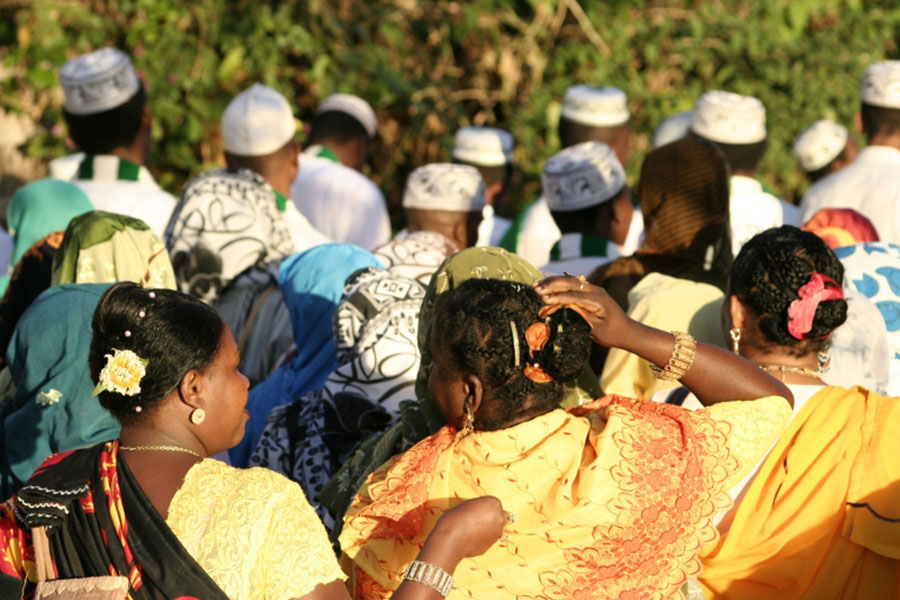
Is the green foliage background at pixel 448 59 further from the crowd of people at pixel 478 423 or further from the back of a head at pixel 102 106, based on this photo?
the crowd of people at pixel 478 423

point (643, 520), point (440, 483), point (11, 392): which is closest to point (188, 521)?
point (440, 483)

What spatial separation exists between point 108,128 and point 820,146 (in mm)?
4129

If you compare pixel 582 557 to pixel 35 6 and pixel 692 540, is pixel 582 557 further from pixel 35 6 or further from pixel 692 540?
pixel 35 6

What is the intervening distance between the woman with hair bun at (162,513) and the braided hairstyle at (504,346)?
249 mm

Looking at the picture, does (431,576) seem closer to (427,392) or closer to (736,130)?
(427,392)

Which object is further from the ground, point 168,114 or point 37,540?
point 37,540

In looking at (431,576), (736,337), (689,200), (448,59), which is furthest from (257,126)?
(448,59)

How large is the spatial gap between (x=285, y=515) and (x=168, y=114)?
6764 mm

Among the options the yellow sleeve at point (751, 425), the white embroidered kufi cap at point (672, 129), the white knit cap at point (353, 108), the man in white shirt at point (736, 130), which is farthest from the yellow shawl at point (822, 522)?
the white knit cap at point (353, 108)

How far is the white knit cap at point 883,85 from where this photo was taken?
19.3 feet

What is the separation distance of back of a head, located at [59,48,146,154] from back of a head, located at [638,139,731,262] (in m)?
2.83

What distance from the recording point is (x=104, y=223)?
374 cm

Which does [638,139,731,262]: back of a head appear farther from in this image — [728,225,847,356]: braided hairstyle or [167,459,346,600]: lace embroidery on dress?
[167,459,346,600]: lace embroidery on dress

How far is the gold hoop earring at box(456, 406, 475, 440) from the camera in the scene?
2.42 meters
